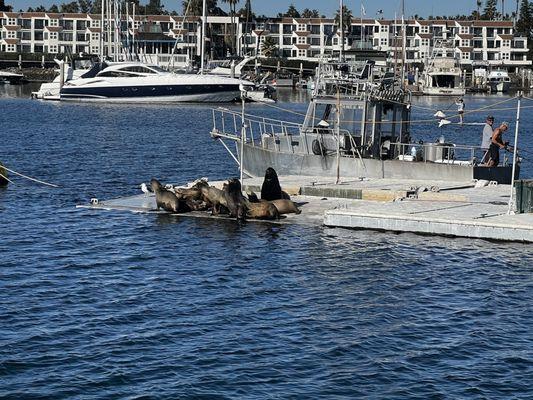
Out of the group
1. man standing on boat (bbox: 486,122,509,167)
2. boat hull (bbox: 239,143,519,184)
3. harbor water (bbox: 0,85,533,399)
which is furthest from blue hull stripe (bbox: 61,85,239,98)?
man standing on boat (bbox: 486,122,509,167)

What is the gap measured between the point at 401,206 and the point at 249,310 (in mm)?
10669

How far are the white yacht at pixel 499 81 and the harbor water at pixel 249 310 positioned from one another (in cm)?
13921

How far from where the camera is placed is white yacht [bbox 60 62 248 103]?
112 m

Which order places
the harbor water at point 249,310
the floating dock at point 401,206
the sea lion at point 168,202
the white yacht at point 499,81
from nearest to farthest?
the harbor water at point 249,310 < the floating dock at point 401,206 < the sea lion at point 168,202 < the white yacht at point 499,81

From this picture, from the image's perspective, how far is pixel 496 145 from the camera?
133 ft

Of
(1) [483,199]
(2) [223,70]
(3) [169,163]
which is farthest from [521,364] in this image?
(2) [223,70]

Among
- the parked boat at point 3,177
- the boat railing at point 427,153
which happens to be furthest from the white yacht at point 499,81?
the parked boat at point 3,177

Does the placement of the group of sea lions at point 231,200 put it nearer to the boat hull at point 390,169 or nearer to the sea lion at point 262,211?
the sea lion at point 262,211

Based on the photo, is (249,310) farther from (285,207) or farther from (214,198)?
(214,198)

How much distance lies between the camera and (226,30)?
200m

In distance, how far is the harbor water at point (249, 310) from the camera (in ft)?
67.6

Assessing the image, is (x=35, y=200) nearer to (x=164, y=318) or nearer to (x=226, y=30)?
(x=164, y=318)

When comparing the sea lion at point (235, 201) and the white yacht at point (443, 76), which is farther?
the white yacht at point (443, 76)

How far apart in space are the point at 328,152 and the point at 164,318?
19176 mm
